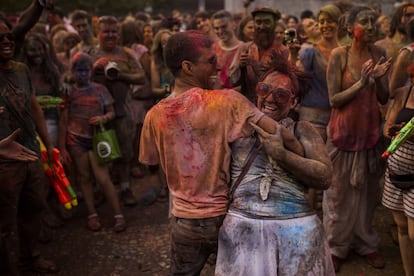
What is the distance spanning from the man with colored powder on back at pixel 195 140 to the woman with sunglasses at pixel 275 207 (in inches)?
3.3

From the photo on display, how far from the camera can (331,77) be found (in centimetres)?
386

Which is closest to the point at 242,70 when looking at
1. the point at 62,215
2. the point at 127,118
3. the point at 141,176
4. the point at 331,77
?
the point at 331,77

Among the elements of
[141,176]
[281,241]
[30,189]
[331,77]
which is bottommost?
[141,176]

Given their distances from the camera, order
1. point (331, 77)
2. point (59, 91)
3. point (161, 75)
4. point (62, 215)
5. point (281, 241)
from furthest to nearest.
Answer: point (161, 75), point (62, 215), point (59, 91), point (331, 77), point (281, 241)

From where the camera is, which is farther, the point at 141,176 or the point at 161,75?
the point at 141,176

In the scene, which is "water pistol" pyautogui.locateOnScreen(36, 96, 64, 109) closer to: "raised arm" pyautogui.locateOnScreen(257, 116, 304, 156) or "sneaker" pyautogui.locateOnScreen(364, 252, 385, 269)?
"raised arm" pyautogui.locateOnScreen(257, 116, 304, 156)

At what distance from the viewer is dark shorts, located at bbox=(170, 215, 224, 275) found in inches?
95.4

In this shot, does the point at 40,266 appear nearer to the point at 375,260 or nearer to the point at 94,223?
the point at 94,223

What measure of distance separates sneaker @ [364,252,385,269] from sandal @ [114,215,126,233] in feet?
8.15

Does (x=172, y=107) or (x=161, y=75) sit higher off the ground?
(x=172, y=107)

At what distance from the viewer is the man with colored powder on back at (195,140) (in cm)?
226

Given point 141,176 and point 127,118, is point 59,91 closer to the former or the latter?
point 127,118

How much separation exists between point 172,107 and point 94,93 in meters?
2.82

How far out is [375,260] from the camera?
4.13m
